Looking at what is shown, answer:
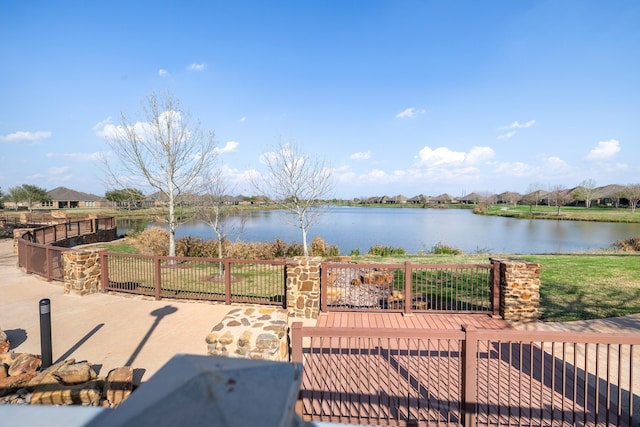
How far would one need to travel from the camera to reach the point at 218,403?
1069mm

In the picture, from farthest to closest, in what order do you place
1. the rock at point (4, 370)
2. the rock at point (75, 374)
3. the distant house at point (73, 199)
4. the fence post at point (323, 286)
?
1. the distant house at point (73, 199)
2. the fence post at point (323, 286)
3. the rock at point (4, 370)
4. the rock at point (75, 374)

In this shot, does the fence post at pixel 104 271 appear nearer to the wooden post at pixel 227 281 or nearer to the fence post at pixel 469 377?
the wooden post at pixel 227 281

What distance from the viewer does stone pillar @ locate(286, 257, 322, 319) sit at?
7.62m

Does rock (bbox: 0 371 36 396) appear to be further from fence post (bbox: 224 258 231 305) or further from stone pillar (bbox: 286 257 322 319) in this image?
stone pillar (bbox: 286 257 322 319)

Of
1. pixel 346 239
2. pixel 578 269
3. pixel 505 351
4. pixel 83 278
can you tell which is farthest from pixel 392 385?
pixel 346 239

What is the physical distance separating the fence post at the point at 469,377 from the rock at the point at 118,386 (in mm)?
4334

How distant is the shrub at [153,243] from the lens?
689 inches

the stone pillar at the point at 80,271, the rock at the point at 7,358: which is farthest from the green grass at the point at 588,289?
the stone pillar at the point at 80,271

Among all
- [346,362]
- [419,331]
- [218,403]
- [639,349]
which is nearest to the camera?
[218,403]

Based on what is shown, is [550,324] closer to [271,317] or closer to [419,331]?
→ [419,331]

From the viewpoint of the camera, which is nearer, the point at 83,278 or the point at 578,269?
the point at 83,278

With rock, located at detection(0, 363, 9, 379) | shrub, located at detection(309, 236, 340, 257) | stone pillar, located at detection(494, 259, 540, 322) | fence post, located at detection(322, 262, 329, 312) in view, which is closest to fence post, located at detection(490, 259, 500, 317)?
stone pillar, located at detection(494, 259, 540, 322)

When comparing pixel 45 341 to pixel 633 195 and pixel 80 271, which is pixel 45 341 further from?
pixel 633 195

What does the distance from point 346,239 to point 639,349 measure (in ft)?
73.1
